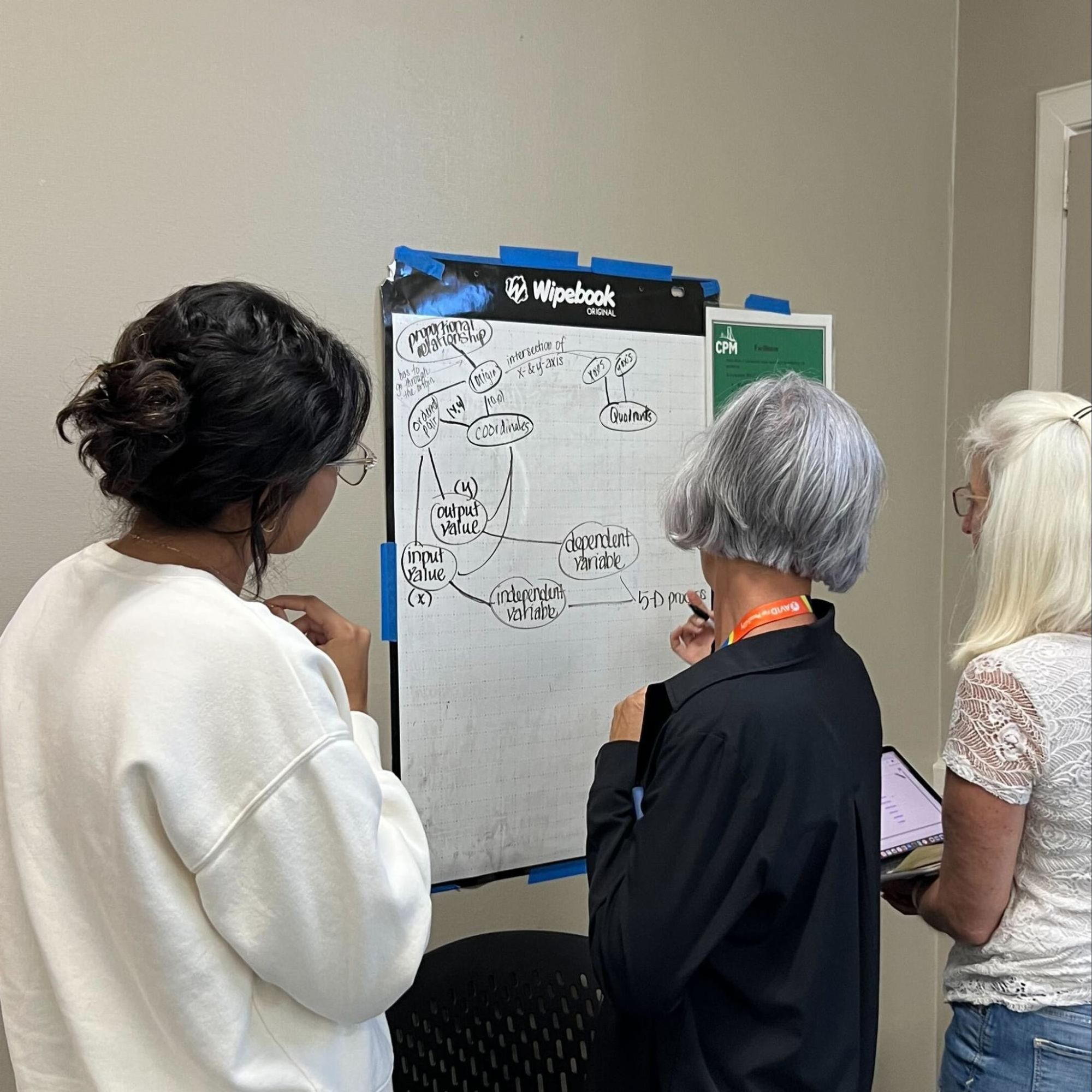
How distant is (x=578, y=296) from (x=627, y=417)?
217 millimetres

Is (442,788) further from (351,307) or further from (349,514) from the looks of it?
(351,307)

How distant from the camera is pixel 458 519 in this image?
5.42 ft

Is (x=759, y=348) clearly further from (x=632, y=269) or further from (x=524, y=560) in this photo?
(x=524, y=560)

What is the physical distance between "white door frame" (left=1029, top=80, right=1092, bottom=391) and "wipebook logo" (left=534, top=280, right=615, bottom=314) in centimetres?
94

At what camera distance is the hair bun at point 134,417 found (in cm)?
87

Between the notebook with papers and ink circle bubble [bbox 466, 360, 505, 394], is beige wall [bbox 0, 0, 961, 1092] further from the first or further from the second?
the notebook with papers

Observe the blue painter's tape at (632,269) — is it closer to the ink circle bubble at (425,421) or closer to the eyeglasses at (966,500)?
the ink circle bubble at (425,421)

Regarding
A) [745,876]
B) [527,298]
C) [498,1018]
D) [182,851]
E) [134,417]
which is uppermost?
[527,298]

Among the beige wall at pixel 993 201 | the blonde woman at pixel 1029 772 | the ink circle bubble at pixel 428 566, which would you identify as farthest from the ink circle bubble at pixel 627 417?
the beige wall at pixel 993 201

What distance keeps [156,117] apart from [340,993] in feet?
3.61

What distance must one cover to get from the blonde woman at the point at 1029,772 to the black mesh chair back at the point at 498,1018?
1.73 feet

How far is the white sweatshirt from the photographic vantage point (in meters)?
0.85

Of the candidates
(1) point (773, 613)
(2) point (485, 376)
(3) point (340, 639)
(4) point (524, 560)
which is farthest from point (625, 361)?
(3) point (340, 639)

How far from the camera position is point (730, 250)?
195cm
